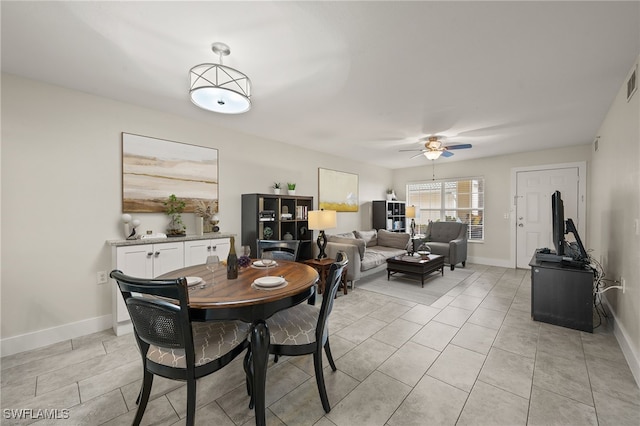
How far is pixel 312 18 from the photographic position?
1690 mm

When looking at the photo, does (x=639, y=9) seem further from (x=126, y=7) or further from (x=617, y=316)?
(x=126, y=7)

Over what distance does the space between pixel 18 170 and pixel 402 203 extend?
7.06 m

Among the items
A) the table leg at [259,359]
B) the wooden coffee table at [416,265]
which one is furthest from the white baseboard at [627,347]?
the table leg at [259,359]

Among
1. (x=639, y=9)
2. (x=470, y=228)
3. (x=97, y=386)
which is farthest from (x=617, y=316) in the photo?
(x=97, y=386)

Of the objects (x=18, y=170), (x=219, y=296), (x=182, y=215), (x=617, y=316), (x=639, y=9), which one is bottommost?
(x=617, y=316)

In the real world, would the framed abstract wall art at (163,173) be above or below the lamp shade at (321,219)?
above

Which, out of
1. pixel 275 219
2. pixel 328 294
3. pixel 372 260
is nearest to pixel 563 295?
pixel 372 260

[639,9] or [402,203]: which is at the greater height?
[639,9]

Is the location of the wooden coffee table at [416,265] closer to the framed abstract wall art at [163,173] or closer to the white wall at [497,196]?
the white wall at [497,196]

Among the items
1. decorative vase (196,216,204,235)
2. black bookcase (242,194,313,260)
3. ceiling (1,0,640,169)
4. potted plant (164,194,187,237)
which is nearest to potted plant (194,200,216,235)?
decorative vase (196,216,204,235)

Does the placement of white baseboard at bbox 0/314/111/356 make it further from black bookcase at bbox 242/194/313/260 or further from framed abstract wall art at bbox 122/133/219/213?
black bookcase at bbox 242/194/313/260

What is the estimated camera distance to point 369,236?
229 inches

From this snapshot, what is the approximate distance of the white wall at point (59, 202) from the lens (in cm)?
237

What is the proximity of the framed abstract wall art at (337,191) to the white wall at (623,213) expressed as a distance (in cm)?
409
